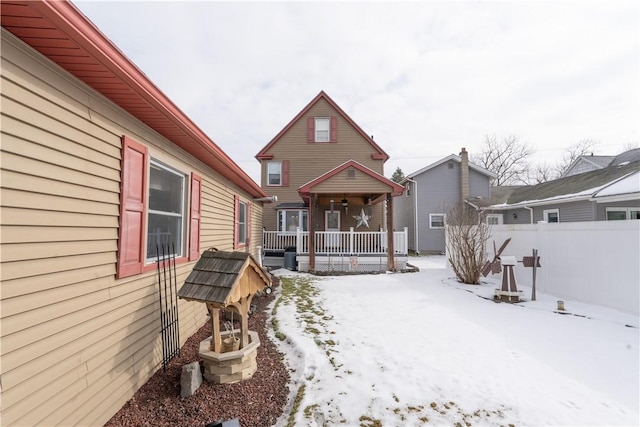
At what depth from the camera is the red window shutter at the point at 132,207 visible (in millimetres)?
2617

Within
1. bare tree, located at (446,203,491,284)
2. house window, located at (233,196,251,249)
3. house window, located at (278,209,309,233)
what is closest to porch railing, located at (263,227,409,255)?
house window, located at (233,196,251,249)

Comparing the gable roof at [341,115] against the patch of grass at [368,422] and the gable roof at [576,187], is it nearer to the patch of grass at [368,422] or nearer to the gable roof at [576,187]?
the gable roof at [576,187]

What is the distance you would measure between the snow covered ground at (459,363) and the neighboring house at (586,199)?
480 centimetres

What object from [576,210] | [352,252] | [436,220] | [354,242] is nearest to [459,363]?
[352,252]

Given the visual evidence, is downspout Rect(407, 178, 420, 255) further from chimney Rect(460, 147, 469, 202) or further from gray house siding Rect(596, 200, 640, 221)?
gray house siding Rect(596, 200, 640, 221)

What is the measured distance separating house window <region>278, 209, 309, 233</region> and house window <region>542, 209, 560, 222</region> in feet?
38.3

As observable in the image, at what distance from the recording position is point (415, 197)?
17969 millimetres

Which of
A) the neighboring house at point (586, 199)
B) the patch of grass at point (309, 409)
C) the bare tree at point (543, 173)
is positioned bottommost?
the patch of grass at point (309, 409)

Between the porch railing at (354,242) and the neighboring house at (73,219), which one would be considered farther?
the porch railing at (354,242)

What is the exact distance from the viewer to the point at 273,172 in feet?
48.8

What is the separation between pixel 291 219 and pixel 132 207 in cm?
1159

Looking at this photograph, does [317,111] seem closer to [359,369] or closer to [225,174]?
[225,174]

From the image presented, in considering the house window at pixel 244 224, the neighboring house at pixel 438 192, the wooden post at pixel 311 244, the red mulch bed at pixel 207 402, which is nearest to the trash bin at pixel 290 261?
the wooden post at pixel 311 244

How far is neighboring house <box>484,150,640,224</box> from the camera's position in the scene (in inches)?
362
